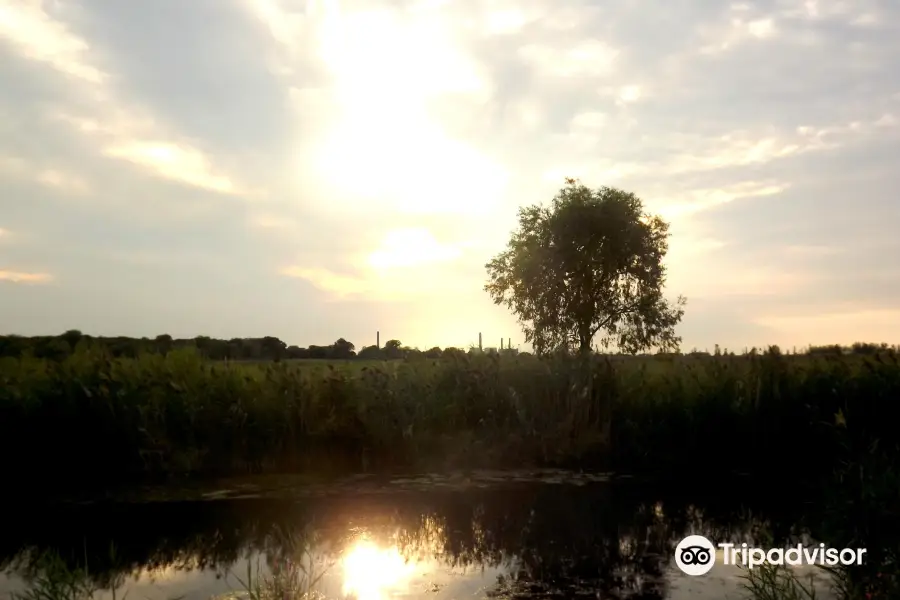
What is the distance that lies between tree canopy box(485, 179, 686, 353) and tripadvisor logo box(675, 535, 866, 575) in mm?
28820

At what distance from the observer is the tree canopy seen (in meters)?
37.2

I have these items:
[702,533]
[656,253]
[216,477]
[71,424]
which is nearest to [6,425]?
[71,424]

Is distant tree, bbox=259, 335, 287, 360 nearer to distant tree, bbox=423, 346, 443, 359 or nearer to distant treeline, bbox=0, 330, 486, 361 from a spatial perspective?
distant treeline, bbox=0, 330, 486, 361

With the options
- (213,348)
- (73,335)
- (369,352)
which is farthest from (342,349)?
(73,335)

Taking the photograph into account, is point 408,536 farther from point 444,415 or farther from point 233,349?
point 233,349

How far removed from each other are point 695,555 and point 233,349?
83.4ft

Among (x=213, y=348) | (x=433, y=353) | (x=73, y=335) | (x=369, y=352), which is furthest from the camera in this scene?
(x=369, y=352)

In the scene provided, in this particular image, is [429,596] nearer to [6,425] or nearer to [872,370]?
[6,425]

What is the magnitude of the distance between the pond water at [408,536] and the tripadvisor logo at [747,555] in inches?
5.9

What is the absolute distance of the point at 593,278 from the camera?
1471 inches

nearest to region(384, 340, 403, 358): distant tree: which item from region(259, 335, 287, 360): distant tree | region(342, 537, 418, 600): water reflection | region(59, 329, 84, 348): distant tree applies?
region(259, 335, 287, 360): distant tree

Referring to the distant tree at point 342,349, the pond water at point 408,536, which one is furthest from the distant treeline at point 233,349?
the pond water at point 408,536

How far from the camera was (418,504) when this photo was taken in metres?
10.1

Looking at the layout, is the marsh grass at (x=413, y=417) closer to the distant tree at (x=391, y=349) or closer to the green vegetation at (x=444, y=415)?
the green vegetation at (x=444, y=415)
